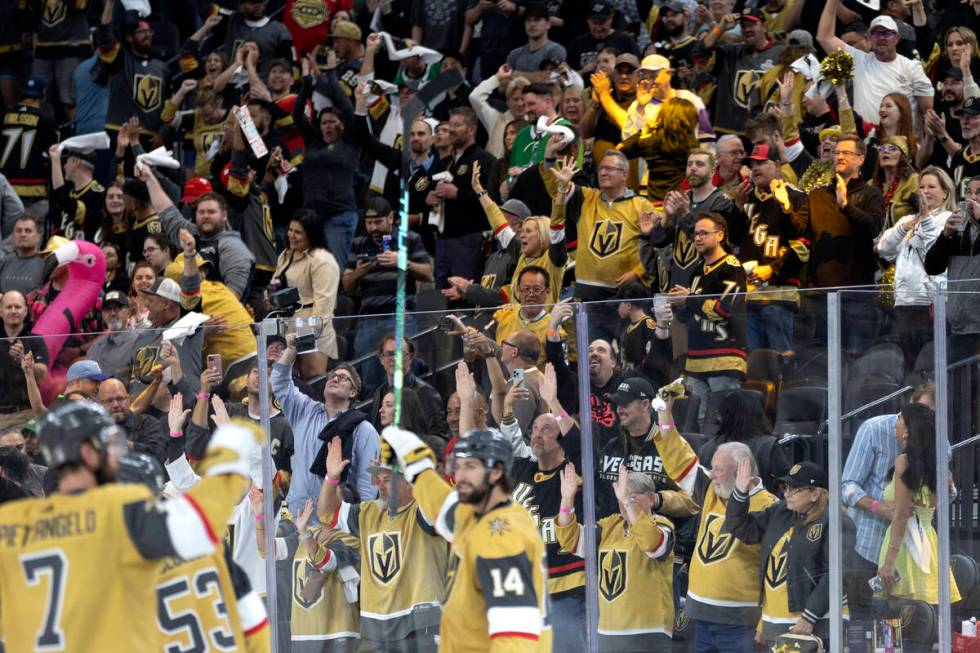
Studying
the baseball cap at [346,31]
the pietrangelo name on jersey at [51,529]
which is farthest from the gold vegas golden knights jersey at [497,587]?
the baseball cap at [346,31]

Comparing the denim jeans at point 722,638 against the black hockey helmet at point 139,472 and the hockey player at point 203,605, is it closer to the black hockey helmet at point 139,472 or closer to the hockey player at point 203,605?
the hockey player at point 203,605

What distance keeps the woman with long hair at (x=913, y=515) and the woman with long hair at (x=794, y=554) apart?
0.30 metres

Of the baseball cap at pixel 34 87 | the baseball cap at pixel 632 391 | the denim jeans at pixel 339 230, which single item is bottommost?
the baseball cap at pixel 632 391

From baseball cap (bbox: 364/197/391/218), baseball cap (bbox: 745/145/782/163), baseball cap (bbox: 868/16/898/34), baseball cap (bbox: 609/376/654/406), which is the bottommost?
baseball cap (bbox: 609/376/654/406)

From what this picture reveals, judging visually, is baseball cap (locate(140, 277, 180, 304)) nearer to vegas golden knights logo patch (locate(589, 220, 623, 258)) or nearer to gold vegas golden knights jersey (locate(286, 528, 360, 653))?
gold vegas golden knights jersey (locate(286, 528, 360, 653))

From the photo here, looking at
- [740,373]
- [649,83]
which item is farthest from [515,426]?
[649,83]

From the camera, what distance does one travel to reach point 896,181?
9.89m

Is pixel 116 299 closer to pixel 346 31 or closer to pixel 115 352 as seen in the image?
pixel 115 352

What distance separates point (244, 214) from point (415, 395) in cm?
435

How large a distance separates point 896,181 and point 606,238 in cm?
171

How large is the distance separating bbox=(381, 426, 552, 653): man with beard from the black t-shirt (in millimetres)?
3507

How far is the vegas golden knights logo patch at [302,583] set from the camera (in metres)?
8.86

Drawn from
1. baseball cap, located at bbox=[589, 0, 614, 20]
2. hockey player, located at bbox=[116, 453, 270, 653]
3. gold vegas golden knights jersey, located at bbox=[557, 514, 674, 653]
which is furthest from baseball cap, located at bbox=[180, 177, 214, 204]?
hockey player, located at bbox=[116, 453, 270, 653]

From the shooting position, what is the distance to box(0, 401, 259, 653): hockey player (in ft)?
18.7
